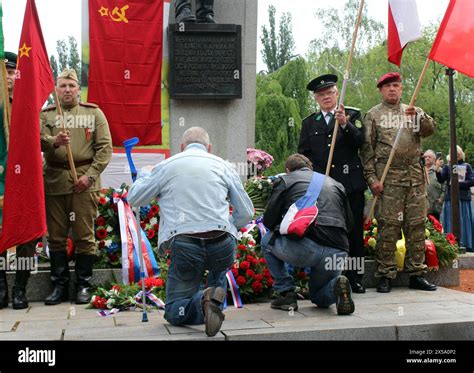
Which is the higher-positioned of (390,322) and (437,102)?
(437,102)

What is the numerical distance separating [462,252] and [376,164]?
393 centimetres

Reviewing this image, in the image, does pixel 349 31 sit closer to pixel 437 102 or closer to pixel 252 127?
pixel 437 102

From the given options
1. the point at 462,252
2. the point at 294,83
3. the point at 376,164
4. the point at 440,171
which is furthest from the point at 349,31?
the point at 376,164

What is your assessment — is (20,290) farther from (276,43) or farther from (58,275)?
(276,43)

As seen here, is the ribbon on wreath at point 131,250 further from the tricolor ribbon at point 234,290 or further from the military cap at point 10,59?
the military cap at point 10,59

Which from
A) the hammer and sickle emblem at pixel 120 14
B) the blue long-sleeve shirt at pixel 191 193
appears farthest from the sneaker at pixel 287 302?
the hammer and sickle emblem at pixel 120 14

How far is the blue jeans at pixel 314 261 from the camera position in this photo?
5.81 m

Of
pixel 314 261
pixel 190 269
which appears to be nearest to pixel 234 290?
pixel 314 261

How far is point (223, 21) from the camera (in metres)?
9.26

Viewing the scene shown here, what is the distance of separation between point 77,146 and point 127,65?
2361 millimetres

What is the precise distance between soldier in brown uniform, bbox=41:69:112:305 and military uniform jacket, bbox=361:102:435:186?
2791 millimetres

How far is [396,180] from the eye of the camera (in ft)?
23.4

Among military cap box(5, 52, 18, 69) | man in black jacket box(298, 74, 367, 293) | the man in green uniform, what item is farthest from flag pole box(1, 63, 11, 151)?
man in black jacket box(298, 74, 367, 293)

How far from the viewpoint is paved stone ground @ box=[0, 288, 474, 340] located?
16.3ft
